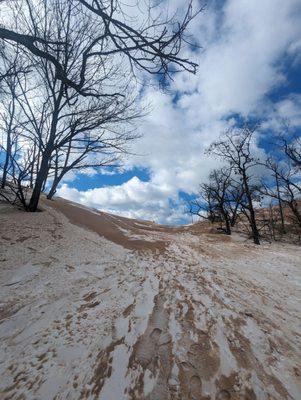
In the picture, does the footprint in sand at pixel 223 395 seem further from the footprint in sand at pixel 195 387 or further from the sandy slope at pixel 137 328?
the footprint in sand at pixel 195 387

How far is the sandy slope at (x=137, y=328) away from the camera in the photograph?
2.29 metres

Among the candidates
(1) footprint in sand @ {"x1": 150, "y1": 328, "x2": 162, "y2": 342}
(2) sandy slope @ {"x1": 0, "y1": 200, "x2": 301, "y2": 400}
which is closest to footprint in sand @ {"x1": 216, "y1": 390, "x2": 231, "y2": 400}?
(2) sandy slope @ {"x1": 0, "y1": 200, "x2": 301, "y2": 400}

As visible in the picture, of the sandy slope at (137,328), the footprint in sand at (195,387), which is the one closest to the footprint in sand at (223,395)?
the sandy slope at (137,328)

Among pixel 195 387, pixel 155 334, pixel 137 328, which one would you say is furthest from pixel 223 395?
pixel 137 328

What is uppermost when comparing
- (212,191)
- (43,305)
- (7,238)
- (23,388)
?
(212,191)

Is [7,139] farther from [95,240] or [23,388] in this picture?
[23,388]

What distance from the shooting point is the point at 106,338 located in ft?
9.52

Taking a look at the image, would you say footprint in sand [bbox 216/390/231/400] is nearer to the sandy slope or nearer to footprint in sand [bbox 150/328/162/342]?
the sandy slope

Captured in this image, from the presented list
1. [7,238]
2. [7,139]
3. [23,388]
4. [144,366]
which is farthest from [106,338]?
[7,139]

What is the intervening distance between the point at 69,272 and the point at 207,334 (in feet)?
9.31

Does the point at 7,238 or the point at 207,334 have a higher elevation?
the point at 7,238

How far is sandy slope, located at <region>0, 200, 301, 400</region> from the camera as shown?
229 centimetres

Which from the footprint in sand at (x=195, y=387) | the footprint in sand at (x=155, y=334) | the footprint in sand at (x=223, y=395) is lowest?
the footprint in sand at (x=223, y=395)

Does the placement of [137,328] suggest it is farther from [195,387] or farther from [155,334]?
[195,387]
